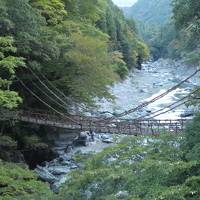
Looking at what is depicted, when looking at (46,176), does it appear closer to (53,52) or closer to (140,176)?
(53,52)

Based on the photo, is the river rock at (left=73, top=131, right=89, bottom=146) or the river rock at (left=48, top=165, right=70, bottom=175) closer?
the river rock at (left=48, top=165, right=70, bottom=175)

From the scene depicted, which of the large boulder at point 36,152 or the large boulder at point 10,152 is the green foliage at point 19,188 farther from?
the large boulder at point 36,152

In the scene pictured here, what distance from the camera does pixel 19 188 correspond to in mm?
9648

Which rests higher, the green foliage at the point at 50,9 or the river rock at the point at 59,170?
the green foliage at the point at 50,9

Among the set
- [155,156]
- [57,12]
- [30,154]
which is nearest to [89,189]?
[155,156]

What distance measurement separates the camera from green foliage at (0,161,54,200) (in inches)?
371

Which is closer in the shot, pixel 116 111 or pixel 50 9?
pixel 50 9

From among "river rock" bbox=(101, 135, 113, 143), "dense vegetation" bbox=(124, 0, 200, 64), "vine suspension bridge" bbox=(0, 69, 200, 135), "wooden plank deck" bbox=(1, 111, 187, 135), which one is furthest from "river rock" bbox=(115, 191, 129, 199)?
"river rock" bbox=(101, 135, 113, 143)

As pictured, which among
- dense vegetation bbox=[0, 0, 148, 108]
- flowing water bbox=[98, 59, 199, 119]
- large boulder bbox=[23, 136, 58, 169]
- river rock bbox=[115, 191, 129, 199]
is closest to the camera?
river rock bbox=[115, 191, 129, 199]

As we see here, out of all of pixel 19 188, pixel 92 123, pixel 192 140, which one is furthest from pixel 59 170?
pixel 192 140

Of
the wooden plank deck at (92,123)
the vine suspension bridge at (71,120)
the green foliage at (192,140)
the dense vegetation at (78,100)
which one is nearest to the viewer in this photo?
the dense vegetation at (78,100)

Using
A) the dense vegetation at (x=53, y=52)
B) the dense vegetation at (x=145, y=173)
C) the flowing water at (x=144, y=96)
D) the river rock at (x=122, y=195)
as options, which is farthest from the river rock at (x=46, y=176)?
the flowing water at (x=144, y=96)

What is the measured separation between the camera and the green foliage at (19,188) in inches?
371

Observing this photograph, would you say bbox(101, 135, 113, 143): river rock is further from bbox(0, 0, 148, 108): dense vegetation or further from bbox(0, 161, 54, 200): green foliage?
bbox(0, 161, 54, 200): green foliage
